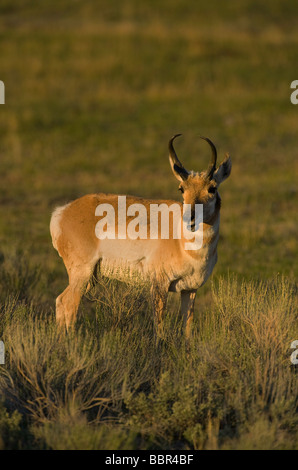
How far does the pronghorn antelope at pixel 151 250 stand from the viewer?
7.38m

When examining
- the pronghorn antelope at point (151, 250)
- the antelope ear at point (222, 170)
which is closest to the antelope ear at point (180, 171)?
the pronghorn antelope at point (151, 250)

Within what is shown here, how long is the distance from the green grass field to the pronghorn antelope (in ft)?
0.79

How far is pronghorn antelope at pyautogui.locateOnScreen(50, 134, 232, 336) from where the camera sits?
24.2ft

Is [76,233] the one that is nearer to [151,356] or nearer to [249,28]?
[151,356]

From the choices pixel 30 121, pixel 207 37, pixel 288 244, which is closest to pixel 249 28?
pixel 207 37

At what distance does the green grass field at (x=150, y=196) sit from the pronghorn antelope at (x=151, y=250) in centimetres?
24

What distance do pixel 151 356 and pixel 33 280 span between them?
4.03 meters

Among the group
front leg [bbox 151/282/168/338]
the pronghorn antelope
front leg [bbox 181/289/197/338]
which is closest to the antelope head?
the pronghorn antelope

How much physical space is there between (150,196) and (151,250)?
384 inches

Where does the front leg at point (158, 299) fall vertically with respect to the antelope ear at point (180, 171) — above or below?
below

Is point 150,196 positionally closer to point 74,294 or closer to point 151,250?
point 74,294

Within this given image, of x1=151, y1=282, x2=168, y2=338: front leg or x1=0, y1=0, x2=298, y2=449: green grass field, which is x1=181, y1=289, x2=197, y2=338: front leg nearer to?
x1=0, y1=0, x2=298, y2=449: green grass field

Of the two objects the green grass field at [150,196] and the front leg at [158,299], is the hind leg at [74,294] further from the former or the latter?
the front leg at [158,299]

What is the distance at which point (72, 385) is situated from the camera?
6.23 meters
